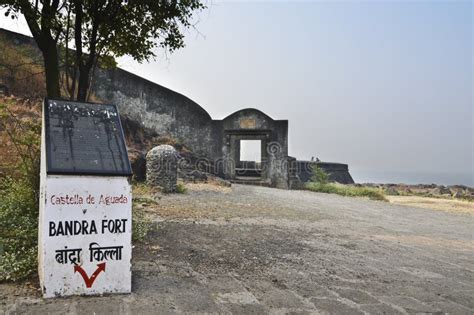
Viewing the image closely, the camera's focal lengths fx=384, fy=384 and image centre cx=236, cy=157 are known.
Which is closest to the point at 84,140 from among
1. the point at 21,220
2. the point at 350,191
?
the point at 21,220

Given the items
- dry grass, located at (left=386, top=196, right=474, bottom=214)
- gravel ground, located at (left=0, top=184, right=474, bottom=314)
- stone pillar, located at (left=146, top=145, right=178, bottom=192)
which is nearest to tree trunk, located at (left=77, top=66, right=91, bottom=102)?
gravel ground, located at (left=0, top=184, right=474, bottom=314)

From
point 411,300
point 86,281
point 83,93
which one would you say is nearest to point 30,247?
point 86,281

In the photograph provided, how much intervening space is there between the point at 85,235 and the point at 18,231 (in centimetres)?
156

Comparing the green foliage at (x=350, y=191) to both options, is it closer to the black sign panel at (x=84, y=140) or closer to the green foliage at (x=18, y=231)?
the green foliage at (x=18, y=231)

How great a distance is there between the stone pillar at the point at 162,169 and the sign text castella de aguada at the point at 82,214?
7041 mm

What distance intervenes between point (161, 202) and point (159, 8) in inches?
158

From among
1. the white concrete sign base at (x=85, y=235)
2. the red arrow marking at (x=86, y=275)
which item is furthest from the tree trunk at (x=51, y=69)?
the red arrow marking at (x=86, y=275)

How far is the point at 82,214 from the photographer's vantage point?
2768 mm

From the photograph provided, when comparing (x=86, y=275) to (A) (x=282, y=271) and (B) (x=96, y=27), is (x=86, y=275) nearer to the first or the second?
(A) (x=282, y=271)

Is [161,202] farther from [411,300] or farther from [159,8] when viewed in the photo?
[411,300]

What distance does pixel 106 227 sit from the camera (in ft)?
9.36

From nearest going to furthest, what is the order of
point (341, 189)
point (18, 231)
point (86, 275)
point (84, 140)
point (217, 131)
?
point (86, 275) < point (84, 140) < point (18, 231) < point (341, 189) < point (217, 131)

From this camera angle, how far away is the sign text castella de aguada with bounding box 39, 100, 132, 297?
2.67m

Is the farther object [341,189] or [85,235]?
[341,189]
